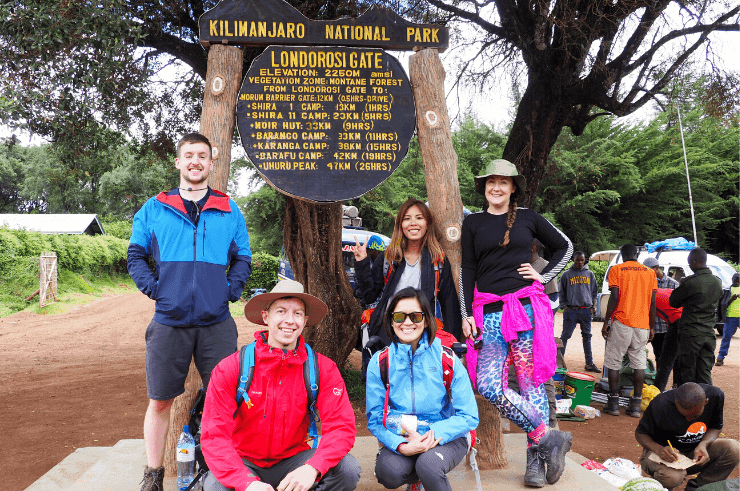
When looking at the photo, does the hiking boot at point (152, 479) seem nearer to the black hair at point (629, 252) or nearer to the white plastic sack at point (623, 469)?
the white plastic sack at point (623, 469)

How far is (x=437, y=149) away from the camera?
13.0 feet

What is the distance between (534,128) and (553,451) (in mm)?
4415

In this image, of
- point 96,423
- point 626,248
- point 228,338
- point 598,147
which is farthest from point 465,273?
point 598,147

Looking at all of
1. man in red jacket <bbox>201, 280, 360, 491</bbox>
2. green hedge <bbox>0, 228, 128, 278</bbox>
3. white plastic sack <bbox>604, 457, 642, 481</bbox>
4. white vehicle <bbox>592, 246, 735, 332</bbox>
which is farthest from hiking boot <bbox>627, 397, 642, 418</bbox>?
green hedge <bbox>0, 228, 128, 278</bbox>

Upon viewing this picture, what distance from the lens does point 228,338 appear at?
3.00 meters

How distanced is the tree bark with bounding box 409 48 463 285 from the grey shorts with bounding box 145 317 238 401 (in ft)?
5.89

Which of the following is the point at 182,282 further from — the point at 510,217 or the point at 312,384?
the point at 510,217

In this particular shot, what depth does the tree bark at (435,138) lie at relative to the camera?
154 inches

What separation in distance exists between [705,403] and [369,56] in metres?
3.48

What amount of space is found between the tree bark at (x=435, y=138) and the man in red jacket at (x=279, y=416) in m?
1.65

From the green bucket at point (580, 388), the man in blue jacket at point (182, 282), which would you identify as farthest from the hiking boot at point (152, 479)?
the green bucket at point (580, 388)

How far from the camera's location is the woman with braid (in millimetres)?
3219

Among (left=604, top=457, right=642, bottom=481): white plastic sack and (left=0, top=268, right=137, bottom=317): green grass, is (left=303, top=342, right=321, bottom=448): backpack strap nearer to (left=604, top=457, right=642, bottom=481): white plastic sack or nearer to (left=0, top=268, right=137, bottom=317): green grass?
(left=604, top=457, right=642, bottom=481): white plastic sack

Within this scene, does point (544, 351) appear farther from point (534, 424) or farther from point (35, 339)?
point (35, 339)
